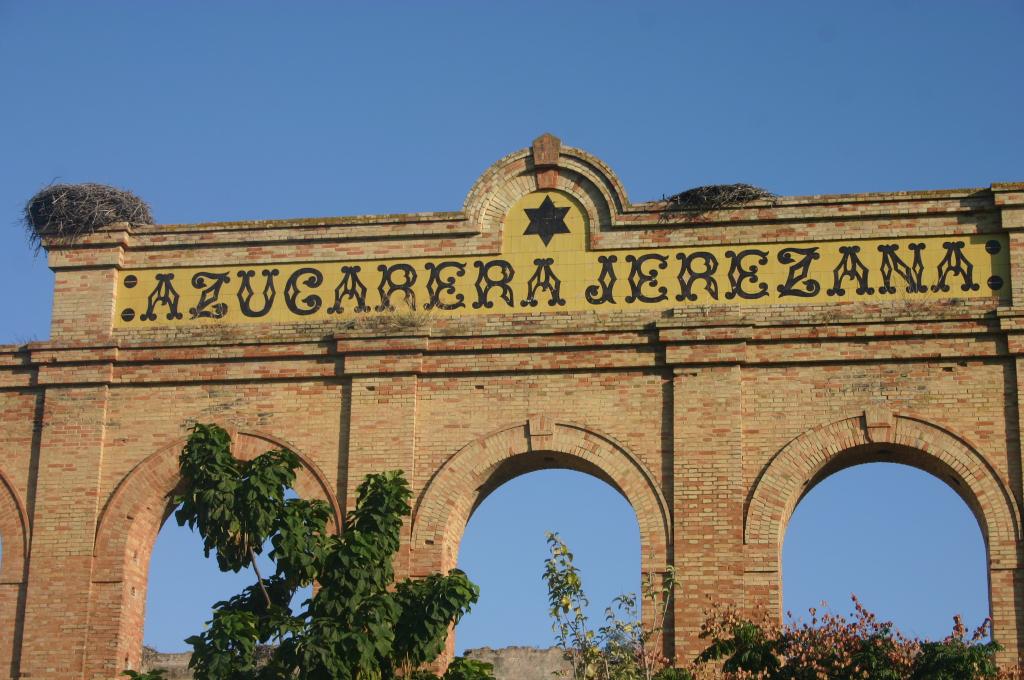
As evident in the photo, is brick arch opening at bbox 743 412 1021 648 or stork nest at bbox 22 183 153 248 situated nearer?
brick arch opening at bbox 743 412 1021 648

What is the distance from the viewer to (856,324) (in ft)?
84.1

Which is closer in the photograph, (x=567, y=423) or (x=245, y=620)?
(x=245, y=620)

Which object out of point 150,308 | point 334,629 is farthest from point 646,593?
point 150,308

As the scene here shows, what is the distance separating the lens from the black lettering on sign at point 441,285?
88.2 ft

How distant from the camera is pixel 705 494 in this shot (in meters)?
25.2

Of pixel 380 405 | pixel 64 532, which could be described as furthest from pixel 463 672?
pixel 64 532

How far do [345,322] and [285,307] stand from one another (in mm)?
988

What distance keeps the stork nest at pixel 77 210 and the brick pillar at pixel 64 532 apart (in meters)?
2.46

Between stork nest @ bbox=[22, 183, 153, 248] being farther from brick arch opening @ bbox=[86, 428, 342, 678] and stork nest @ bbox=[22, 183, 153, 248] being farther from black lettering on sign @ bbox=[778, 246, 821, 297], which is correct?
black lettering on sign @ bbox=[778, 246, 821, 297]

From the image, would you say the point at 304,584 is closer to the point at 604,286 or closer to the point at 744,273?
the point at 604,286

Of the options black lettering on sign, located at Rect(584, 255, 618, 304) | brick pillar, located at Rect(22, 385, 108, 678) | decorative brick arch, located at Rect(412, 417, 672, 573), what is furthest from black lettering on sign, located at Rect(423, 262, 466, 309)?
brick pillar, located at Rect(22, 385, 108, 678)

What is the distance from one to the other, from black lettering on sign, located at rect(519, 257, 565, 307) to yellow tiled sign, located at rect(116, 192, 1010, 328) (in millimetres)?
14

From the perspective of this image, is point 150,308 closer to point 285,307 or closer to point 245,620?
point 285,307

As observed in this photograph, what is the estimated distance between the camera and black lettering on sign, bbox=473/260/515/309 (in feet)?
87.8
